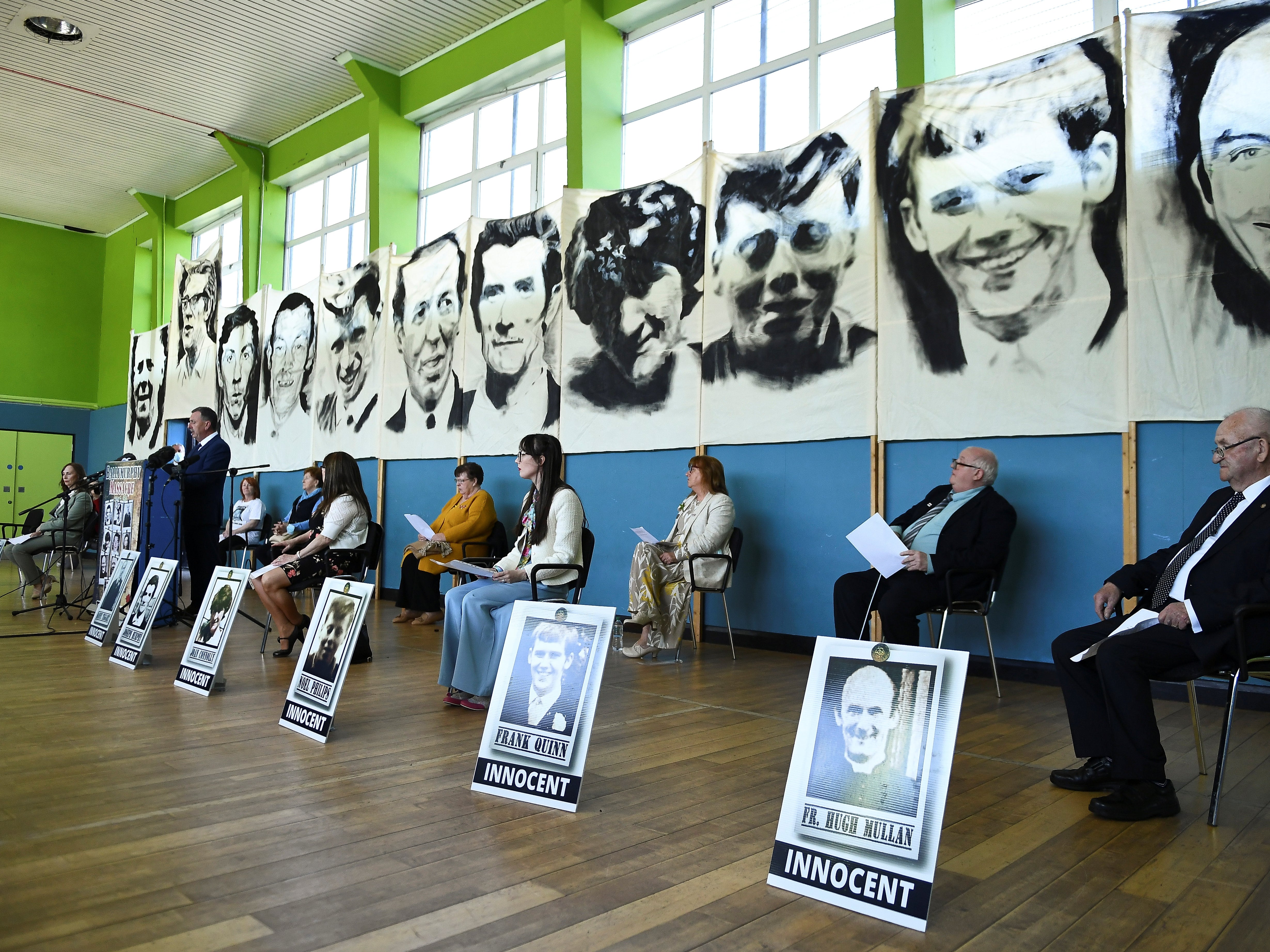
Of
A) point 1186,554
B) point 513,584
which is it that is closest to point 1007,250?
point 1186,554

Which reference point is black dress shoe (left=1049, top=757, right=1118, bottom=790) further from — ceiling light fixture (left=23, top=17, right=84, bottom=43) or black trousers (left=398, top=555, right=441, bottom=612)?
ceiling light fixture (left=23, top=17, right=84, bottom=43)

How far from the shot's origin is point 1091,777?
2.82 metres

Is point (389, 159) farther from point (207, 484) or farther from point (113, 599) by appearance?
point (113, 599)

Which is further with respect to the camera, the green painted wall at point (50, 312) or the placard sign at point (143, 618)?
the green painted wall at point (50, 312)

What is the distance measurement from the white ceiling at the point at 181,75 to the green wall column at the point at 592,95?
106 cm

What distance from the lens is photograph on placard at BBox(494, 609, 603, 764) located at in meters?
2.56

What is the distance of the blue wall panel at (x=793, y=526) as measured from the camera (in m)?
5.59

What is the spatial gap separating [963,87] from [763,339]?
185 cm

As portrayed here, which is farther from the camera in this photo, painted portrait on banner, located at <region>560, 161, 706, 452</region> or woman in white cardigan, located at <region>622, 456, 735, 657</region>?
painted portrait on banner, located at <region>560, 161, 706, 452</region>

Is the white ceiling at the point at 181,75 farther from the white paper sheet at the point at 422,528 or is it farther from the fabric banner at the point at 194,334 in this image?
the white paper sheet at the point at 422,528

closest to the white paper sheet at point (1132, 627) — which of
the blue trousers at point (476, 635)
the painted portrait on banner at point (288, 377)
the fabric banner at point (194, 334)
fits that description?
the blue trousers at point (476, 635)

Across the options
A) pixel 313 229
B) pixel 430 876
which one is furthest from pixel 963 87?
pixel 313 229

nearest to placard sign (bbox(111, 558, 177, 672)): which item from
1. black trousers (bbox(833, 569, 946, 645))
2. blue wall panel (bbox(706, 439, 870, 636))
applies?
blue wall panel (bbox(706, 439, 870, 636))

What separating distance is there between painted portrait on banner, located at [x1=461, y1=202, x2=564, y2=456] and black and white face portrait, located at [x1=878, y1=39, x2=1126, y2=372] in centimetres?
301
